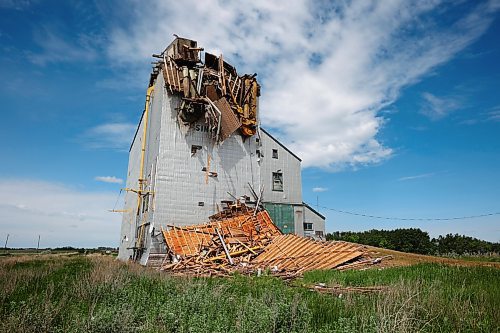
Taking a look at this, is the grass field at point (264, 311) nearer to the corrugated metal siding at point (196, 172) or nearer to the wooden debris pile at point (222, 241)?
the wooden debris pile at point (222, 241)

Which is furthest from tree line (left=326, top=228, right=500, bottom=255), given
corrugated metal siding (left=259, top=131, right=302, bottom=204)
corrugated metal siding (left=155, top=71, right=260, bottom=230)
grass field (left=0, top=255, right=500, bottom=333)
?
grass field (left=0, top=255, right=500, bottom=333)

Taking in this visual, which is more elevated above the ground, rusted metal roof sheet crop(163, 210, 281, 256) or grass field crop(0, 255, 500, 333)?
rusted metal roof sheet crop(163, 210, 281, 256)

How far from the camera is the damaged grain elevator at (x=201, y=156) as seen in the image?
77.7ft

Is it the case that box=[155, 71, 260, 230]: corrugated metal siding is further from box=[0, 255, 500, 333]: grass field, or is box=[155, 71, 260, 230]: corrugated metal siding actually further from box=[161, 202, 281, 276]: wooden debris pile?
box=[0, 255, 500, 333]: grass field

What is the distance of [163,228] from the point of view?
22531 mm

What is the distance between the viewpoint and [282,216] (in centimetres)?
2719

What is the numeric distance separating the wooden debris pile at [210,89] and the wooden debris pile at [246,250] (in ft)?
20.4

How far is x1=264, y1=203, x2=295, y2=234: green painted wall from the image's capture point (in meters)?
26.8

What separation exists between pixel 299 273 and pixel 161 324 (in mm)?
9200

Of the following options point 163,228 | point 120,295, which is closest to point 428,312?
point 120,295

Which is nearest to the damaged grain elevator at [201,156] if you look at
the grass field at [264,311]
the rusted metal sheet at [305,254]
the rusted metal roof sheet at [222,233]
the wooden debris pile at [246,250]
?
the rusted metal roof sheet at [222,233]

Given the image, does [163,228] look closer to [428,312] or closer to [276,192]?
[276,192]

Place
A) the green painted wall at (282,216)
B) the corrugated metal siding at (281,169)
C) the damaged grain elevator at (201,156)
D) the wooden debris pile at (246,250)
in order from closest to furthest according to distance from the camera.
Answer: the wooden debris pile at (246,250) < the damaged grain elevator at (201,156) < the green painted wall at (282,216) < the corrugated metal siding at (281,169)

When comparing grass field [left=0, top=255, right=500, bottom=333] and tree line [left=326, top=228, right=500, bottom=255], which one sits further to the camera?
tree line [left=326, top=228, right=500, bottom=255]
